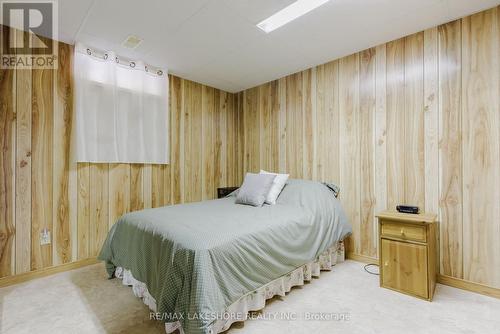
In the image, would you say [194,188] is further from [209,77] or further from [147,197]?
[209,77]

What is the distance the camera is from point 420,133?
7.68 ft

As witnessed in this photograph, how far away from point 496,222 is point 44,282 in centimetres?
402

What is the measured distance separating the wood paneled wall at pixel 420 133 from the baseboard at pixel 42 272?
278 cm

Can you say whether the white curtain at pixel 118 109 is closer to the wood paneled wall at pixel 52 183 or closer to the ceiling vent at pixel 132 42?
the wood paneled wall at pixel 52 183

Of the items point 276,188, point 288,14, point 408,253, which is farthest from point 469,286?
point 288,14

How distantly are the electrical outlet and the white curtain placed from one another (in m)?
0.77

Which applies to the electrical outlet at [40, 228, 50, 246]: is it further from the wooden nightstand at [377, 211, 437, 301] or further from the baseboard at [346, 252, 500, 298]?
the baseboard at [346, 252, 500, 298]

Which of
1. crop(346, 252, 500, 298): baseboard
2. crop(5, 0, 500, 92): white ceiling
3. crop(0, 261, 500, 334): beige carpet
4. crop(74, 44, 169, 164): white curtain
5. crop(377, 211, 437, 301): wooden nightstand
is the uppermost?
crop(5, 0, 500, 92): white ceiling

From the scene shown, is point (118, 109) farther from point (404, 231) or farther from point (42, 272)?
point (404, 231)

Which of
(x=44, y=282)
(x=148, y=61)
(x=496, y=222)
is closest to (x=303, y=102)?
(x=148, y=61)

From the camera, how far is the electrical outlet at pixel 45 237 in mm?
2382

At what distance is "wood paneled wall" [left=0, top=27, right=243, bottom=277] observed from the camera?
7.31 feet

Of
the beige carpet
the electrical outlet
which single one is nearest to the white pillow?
the beige carpet

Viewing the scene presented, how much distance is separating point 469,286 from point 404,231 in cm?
74
